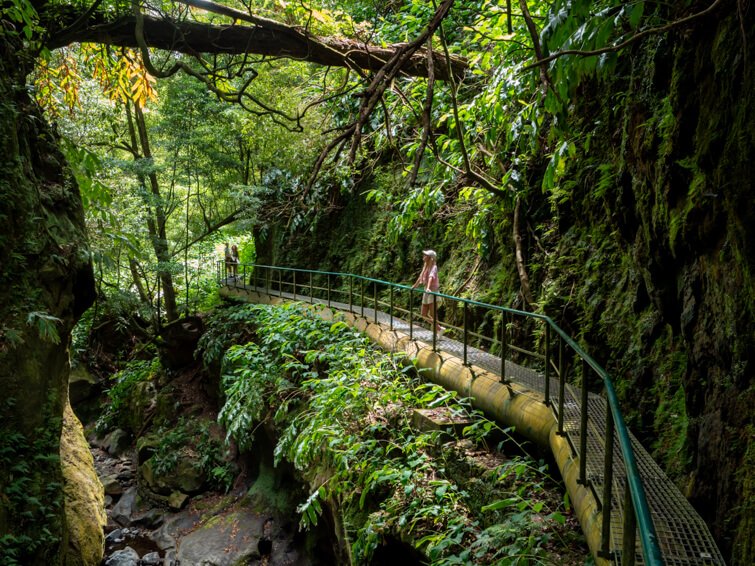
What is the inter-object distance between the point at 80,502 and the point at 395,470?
15.5 feet

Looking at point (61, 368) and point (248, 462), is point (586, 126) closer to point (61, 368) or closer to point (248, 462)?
point (61, 368)

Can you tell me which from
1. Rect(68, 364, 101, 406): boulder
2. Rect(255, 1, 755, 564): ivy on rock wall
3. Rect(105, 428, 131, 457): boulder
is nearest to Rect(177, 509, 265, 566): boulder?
Rect(105, 428, 131, 457): boulder

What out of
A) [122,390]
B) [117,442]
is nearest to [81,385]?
[122,390]

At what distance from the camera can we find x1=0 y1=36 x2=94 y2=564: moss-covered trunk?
5.04 m

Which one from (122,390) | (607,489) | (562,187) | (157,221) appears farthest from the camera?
(157,221)

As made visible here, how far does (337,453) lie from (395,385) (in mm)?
1322

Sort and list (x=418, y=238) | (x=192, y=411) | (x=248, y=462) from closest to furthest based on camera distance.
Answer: (x=248, y=462) < (x=418, y=238) < (x=192, y=411)

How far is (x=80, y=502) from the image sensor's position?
22.2ft

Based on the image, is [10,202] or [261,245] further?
[261,245]

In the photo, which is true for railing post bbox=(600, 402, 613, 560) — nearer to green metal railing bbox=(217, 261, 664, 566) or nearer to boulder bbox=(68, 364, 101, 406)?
green metal railing bbox=(217, 261, 664, 566)

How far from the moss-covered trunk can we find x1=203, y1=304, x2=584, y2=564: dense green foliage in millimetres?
2572

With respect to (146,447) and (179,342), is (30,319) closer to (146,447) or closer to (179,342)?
(146,447)

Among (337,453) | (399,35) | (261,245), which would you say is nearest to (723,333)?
(337,453)

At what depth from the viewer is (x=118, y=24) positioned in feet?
19.2
